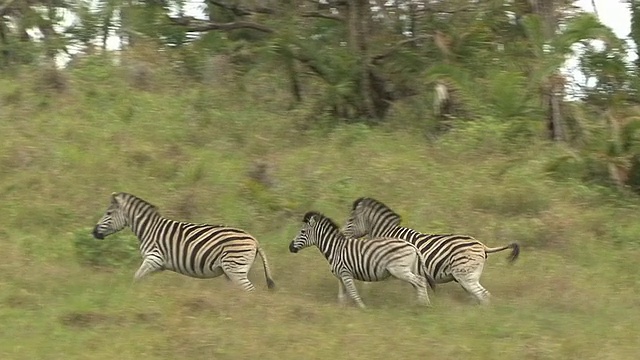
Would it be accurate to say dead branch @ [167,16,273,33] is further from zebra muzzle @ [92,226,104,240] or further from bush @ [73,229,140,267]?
zebra muzzle @ [92,226,104,240]

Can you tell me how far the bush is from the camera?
10.0 meters

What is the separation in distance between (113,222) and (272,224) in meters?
2.52

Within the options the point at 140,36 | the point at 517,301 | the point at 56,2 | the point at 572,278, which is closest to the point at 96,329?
the point at 517,301

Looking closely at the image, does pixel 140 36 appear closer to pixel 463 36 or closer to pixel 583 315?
pixel 463 36

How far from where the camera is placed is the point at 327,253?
9.40 m

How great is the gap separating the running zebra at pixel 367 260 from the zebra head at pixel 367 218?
33.1 inches

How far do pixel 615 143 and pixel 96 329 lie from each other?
856 cm

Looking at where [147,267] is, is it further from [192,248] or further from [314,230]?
[314,230]

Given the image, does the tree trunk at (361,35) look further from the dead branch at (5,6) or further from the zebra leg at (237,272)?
the zebra leg at (237,272)

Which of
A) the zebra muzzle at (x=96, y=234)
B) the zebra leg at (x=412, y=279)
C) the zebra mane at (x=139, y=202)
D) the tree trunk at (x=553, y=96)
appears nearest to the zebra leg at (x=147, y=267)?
the zebra mane at (x=139, y=202)

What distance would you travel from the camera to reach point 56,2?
20.2m

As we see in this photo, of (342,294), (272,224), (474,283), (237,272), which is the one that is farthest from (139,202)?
(474,283)

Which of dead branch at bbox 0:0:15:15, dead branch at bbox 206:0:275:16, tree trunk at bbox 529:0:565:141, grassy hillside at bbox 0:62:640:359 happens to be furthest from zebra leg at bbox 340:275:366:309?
dead branch at bbox 0:0:15:15

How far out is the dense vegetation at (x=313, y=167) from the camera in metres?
7.60
